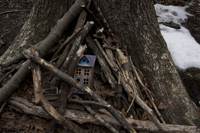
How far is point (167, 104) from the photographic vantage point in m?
2.65

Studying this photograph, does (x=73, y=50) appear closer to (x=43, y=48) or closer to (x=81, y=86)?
(x=43, y=48)

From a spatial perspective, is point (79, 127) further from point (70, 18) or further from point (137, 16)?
point (137, 16)

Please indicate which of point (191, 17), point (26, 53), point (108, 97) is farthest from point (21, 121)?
point (191, 17)

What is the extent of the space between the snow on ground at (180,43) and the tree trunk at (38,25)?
3.10m

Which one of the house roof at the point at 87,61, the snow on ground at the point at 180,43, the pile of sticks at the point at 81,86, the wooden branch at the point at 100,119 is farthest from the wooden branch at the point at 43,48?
the snow on ground at the point at 180,43

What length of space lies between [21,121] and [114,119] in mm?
1491

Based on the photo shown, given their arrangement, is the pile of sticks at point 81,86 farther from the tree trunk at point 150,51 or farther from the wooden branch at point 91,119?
the tree trunk at point 150,51

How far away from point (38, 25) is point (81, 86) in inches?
71.0

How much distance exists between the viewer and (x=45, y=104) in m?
2.01

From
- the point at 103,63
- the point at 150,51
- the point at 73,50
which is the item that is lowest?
the point at 150,51

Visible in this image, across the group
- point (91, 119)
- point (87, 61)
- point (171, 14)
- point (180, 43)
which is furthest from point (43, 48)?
point (171, 14)

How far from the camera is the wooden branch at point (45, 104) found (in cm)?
200

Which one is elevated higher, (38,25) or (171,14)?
(38,25)

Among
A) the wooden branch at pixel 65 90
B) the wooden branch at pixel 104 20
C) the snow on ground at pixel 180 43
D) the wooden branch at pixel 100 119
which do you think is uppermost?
the wooden branch at pixel 104 20
